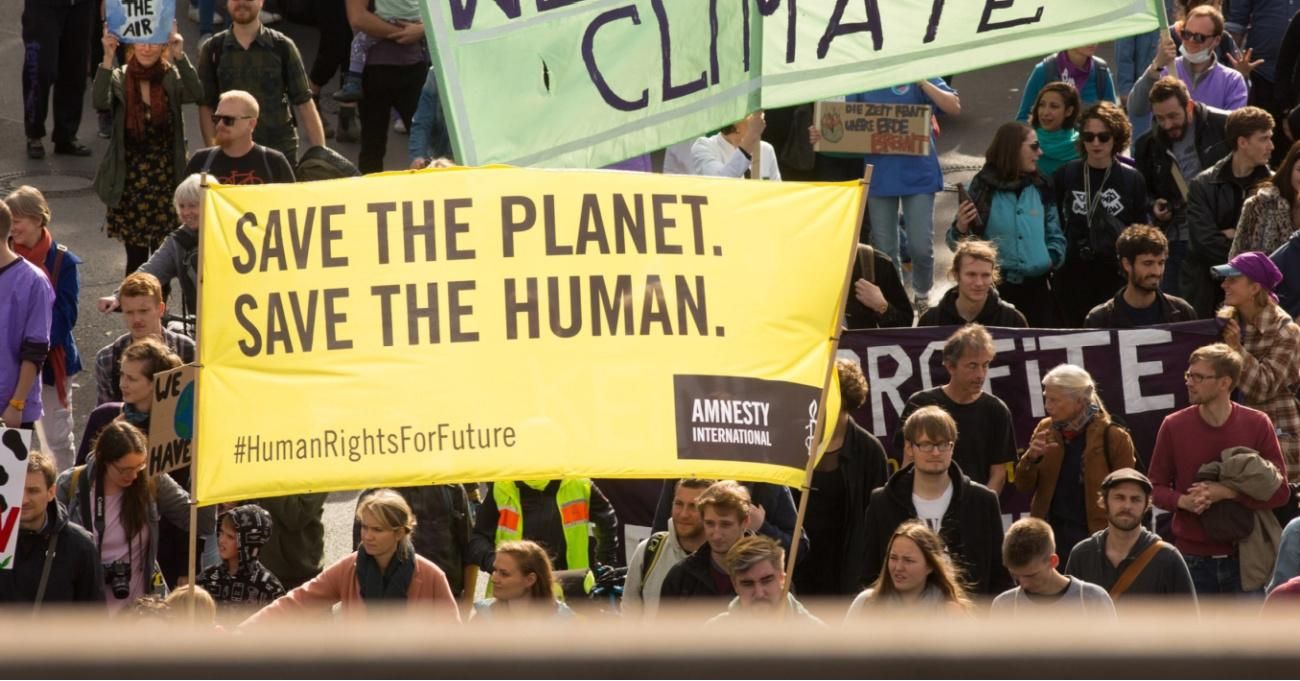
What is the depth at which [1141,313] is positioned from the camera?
9461 mm

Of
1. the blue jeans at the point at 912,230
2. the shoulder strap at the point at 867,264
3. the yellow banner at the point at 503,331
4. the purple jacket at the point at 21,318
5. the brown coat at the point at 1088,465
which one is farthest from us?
the blue jeans at the point at 912,230

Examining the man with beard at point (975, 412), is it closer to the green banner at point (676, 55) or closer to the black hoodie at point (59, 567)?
the green banner at point (676, 55)

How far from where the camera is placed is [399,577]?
723cm

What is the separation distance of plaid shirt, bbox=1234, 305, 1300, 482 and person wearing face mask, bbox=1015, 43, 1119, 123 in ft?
12.4

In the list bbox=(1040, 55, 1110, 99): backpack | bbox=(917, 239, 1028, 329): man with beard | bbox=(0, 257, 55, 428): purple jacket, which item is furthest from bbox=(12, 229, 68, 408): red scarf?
bbox=(1040, 55, 1110, 99): backpack

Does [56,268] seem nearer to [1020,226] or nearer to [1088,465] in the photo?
[1020,226]

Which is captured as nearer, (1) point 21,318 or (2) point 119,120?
(1) point 21,318

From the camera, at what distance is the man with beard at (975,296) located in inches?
362

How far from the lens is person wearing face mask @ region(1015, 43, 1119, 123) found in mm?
12555

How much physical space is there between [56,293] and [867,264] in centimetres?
382

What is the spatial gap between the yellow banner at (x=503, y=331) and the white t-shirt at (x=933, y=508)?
63.5 inches

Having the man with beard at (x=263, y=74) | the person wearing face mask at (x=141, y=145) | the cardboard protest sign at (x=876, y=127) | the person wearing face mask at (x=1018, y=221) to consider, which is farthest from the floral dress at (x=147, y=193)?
the person wearing face mask at (x=1018, y=221)

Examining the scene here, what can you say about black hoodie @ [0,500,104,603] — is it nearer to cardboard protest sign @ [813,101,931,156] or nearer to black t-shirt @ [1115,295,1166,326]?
black t-shirt @ [1115,295,1166,326]

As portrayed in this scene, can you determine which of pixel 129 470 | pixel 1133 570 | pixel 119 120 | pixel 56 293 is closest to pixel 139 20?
pixel 119 120
